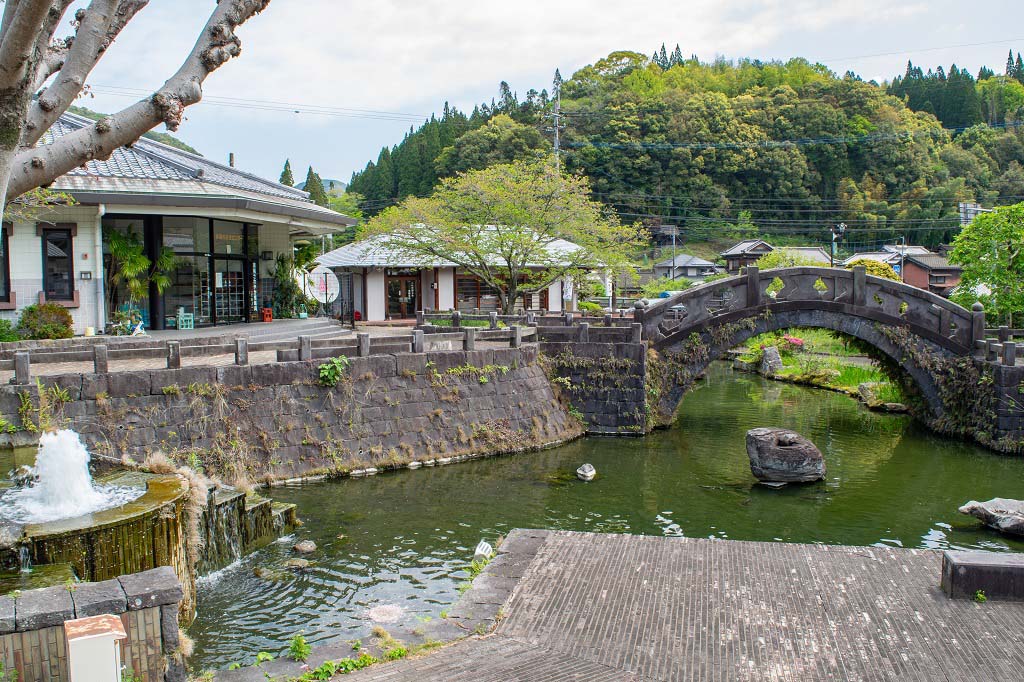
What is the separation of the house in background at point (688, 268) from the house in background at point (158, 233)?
46.5 m

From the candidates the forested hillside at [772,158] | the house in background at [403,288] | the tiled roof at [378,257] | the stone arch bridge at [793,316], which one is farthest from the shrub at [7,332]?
the forested hillside at [772,158]

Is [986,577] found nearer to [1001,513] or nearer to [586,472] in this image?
[1001,513]

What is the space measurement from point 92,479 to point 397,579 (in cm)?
417

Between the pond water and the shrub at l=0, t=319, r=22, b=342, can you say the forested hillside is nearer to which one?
the shrub at l=0, t=319, r=22, b=342

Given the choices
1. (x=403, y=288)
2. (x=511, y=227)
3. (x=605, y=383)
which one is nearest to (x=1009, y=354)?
(x=605, y=383)

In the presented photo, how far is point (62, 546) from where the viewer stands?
26.1 feet

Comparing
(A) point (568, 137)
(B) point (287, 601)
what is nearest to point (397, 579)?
(B) point (287, 601)

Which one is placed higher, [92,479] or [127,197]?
[127,197]

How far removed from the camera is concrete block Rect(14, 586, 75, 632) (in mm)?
5703

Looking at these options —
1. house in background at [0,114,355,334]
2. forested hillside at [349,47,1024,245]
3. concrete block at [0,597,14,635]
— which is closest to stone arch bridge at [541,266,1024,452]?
house in background at [0,114,355,334]

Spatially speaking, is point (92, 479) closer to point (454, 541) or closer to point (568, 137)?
point (454, 541)

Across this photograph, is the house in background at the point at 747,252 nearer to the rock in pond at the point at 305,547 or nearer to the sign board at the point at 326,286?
the sign board at the point at 326,286

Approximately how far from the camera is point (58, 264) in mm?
20375

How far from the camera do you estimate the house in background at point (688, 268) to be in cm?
6838
